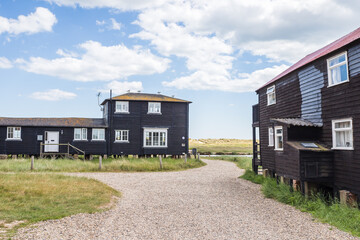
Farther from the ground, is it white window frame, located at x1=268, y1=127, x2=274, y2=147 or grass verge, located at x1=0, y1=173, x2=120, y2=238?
white window frame, located at x1=268, y1=127, x2=274, y2=147

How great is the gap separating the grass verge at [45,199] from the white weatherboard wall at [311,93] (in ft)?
30.0

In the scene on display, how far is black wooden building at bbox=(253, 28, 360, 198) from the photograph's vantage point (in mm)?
11016

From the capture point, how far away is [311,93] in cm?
1374

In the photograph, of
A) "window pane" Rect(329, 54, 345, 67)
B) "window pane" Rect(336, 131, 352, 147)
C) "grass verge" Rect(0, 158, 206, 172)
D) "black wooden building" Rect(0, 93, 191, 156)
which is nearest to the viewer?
"window pane" Rect(336, 131, 352, 147)

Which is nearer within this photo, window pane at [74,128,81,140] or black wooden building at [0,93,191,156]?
black wooden building at [0,93,191,156]

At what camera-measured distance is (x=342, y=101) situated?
1159 cm

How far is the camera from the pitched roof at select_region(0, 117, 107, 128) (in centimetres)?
2981

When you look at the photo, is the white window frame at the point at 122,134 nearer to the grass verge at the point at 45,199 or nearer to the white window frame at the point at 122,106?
the white window frame at the point at 122,106

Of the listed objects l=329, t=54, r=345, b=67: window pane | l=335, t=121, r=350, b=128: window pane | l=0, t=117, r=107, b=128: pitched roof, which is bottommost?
l=335, t=121, r=350, b=128: window pane

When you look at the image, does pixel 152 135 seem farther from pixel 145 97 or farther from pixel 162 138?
pixel 145 97

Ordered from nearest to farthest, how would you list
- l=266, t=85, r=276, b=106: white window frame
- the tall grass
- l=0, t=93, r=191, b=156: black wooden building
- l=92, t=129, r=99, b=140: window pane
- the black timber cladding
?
the tall grass
the black timber cladding
l=266, t=85, r=276, b=106: white window frame
l=0, t=93, r=191, b=156: black wooden building
l=92, t=129, r=99, b=140: window pane

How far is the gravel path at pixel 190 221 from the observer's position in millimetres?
7695

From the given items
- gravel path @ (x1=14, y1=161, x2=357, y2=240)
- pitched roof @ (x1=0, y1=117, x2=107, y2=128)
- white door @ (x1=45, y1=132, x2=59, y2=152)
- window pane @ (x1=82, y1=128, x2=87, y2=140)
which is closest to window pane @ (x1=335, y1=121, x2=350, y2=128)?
gravel path @ (x1=14, y1=161, x2=357, y2=240)

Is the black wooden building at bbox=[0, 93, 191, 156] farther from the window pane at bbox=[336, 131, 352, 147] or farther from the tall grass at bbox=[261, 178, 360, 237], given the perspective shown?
the window pane at bbox=[336, 131, 352, 147]
